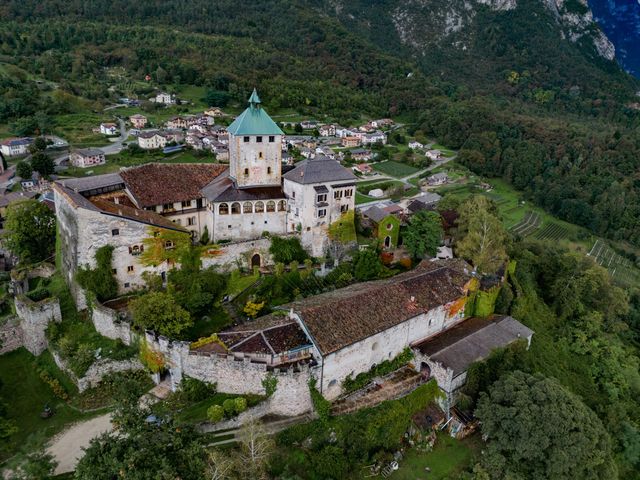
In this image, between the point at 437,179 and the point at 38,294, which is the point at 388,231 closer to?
the point at 38,294

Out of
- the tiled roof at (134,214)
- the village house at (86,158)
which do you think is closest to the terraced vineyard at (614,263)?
the tiled roof at (134,214)

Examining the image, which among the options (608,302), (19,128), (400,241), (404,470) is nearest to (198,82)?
(19,128)

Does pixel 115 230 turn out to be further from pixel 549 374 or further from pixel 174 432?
pixel 549 374

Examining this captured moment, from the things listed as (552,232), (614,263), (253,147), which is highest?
(253,147)

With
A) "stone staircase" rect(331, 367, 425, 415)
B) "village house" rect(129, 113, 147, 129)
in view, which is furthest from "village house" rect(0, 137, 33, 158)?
"stone staircase" rect(331, 367, 425, 415)

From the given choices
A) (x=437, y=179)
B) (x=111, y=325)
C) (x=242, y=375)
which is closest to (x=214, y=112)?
(x=437, y=179)

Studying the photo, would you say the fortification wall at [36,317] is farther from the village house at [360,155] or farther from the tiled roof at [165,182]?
the village house at [360,155]
